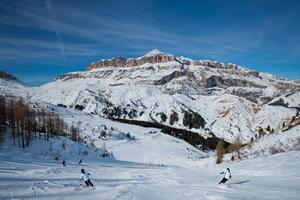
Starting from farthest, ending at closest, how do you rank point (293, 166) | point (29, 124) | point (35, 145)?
point (29, 124) < point (35, 145) < point (293, 166)

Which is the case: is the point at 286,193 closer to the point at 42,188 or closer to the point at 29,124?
the point at 42,188

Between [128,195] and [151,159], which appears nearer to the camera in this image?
[128,195]

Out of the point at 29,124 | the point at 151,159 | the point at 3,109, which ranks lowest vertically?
the point at 151,159

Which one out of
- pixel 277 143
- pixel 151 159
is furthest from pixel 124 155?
pixel 277 143

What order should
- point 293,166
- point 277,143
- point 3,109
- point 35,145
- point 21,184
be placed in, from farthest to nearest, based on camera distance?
point 3,109 < point 35,145 < point 277,143 < point 293,166 < point 21,184

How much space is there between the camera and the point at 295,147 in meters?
58.9

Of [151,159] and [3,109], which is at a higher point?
[3,109]

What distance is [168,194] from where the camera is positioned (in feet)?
79.1

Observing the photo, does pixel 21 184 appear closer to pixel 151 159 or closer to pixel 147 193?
pixel 147 193

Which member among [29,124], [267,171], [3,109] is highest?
[3,109]

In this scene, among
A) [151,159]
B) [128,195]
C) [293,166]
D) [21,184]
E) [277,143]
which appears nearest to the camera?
[128,195]

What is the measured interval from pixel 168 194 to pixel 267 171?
21143mm

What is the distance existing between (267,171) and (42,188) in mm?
30678

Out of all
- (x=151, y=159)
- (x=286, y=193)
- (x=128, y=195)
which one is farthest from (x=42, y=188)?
(x=151, y=159)
